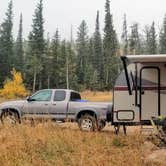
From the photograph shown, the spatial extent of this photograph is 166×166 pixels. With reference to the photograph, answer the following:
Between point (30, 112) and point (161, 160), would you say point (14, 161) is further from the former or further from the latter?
point (30, 112)

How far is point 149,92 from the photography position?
52.3ft

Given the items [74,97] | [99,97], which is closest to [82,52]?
[99,97]

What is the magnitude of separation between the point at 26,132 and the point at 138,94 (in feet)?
16.3

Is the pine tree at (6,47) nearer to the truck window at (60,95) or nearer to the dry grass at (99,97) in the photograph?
the dry grass at (99,97)

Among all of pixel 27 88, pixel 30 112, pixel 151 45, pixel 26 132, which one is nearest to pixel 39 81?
pixel 27 88

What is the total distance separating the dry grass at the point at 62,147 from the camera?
9.82 metres

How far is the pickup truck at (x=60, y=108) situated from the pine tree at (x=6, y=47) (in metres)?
73.7

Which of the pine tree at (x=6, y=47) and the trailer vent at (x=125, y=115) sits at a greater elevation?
the pine tree at (x=6, y=47)

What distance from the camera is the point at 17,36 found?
133 m

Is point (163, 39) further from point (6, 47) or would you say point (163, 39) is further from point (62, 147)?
point (62, 147)

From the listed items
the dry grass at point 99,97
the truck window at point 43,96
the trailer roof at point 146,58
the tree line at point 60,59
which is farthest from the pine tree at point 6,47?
the trailer roof at point 146,58

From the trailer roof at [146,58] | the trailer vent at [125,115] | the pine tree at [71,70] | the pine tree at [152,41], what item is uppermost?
the pine tree at [152,41]

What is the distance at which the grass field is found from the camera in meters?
9.80

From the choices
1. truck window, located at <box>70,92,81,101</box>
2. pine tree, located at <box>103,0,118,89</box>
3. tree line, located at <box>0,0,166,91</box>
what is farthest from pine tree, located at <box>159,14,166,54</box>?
truck window, located at <box>70,92,81,101</box>
